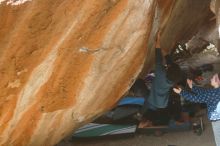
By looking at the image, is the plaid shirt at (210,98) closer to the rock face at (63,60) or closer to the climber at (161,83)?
the climber at (161,83)

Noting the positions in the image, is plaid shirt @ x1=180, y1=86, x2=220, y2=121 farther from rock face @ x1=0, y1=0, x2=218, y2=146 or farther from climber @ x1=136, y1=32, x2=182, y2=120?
rock face @ x1=0, y1=0, x2=218, y2=146

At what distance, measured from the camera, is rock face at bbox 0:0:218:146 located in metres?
5.34

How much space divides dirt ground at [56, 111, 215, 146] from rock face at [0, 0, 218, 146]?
2.24m

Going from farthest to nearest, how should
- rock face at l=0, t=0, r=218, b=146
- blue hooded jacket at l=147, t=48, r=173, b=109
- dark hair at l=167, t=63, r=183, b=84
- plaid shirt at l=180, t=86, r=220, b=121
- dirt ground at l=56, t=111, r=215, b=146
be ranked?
dirt ground at l=56, t=111, r=215, b=146 < dark hair at l=167, t=63, r=183, b=84 < blue hooded jacket at l=147, t=48, r=173, b=109 < plaid shirt at l=180, t=86, r=220, b=121 < rock face at l=0, t=0, r=218, b=146

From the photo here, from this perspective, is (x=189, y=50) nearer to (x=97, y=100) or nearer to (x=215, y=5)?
(x=215, y=5)

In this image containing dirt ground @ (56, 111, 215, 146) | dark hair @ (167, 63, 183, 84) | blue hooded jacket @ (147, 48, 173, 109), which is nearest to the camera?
blue hooded jacket @ (147, 48, 173, 109)

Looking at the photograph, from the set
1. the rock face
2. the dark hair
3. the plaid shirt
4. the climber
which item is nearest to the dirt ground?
the climber

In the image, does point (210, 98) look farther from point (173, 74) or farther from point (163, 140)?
point (163, 140)

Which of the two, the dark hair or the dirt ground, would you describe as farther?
the dirt ground

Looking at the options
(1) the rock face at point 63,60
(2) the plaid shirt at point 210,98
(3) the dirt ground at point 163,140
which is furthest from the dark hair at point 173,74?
(3) the dirt ground at point 163,140

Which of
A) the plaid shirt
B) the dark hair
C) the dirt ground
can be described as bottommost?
the dirt ground

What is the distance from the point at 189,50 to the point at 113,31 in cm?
608

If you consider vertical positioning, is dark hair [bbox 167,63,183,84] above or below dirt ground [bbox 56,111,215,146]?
above

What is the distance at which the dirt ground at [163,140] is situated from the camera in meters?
8.88
